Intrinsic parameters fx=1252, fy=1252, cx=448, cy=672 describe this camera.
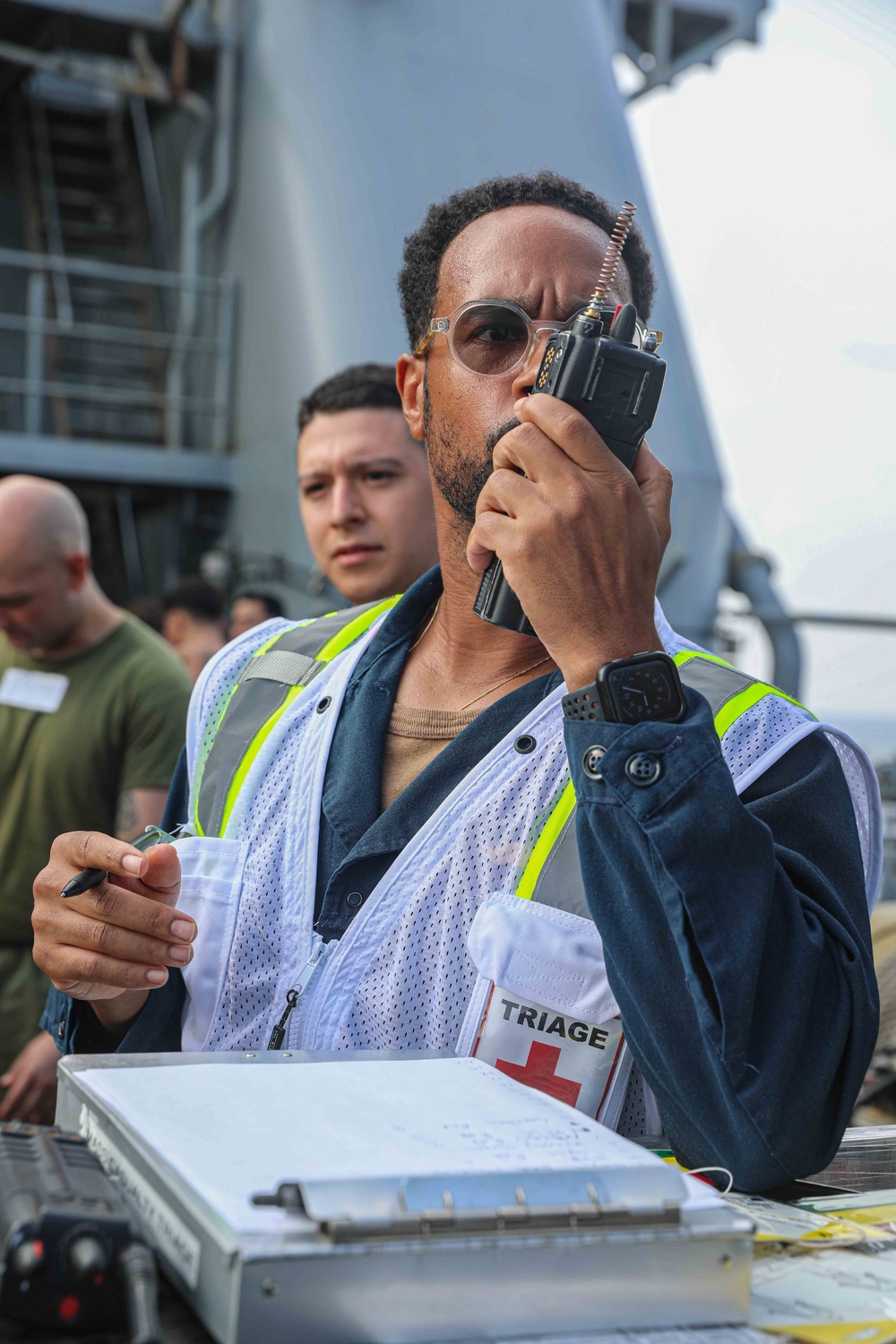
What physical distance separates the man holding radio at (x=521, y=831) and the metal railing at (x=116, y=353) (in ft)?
21.2

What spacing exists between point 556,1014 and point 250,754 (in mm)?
531

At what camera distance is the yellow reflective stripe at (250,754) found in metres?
1.53

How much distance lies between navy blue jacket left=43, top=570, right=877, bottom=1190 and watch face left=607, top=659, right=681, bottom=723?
2 cm

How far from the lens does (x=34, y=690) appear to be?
3.47m

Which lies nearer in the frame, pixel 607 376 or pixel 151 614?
pixel 607 376

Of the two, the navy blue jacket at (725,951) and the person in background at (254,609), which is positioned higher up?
the person in background at (254,609)

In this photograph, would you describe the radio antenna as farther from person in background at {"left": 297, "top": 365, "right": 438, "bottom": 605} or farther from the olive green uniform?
the olive green uniform

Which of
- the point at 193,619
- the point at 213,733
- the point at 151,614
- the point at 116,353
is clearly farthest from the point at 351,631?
the point at 116,353

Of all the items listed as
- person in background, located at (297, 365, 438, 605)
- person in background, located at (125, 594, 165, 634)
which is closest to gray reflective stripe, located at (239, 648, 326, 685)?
person in background, located at (297, 365, 438, 605)

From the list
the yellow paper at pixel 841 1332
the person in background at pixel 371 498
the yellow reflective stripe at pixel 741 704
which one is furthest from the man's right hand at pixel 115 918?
the person in background at pixel 371 498

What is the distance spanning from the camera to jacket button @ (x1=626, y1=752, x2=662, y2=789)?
41.7 inches

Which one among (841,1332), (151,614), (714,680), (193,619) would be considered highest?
(151,614)

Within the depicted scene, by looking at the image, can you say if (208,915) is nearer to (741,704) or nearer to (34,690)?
(741,704)

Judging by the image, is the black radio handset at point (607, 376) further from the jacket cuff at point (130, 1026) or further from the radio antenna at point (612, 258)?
the jacket cuff at point (130, 1026)
